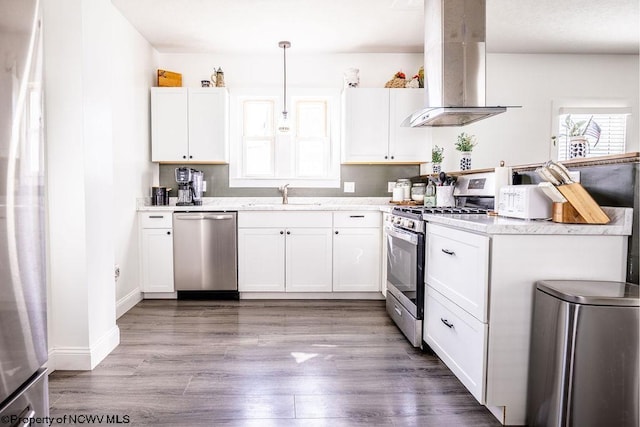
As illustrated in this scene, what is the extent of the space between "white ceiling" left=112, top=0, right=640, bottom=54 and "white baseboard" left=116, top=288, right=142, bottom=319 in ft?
7.94

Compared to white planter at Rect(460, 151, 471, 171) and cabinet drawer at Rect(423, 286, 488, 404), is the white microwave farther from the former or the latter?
white planter at Rect(460, 151, 471, 171)

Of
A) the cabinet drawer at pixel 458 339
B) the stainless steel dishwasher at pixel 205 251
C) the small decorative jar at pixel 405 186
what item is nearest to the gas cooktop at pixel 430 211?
the cabinet drawer at pixel 458 339

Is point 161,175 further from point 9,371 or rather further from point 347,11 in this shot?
point 9,371

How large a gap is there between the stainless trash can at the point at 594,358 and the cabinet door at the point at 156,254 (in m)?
3.12

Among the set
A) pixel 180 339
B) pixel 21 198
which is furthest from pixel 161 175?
pixel 21 198

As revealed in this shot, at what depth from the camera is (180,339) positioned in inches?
104

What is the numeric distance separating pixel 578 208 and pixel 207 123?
3.25m

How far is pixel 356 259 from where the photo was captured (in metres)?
3.62

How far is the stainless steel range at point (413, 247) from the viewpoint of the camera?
8.04ft

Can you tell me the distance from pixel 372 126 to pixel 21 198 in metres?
3.36

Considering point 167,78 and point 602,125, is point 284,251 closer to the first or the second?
point 167,78

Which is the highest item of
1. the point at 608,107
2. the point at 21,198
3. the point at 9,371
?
the point at 608,107

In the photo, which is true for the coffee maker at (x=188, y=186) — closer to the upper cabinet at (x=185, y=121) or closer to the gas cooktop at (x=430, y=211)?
the upper cabinet at (x=185, y=121)

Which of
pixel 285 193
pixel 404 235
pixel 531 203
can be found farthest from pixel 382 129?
pixel 531 203
